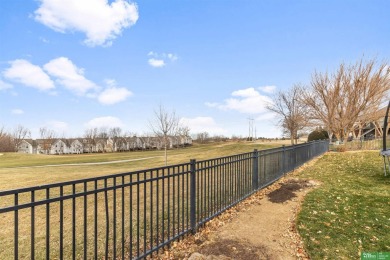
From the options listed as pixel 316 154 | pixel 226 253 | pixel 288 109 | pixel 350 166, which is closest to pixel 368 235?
pixel 226 253

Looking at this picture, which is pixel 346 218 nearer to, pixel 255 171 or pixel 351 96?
pixel 255 171

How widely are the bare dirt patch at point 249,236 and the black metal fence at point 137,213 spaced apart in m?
0.23

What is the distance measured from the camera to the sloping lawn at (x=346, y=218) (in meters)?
4.11

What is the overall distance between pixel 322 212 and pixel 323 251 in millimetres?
1996

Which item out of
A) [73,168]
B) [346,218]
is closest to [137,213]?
[346,218]

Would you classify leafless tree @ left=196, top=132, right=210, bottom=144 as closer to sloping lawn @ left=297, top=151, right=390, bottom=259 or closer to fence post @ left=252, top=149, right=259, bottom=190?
sloping lawn @ left=297, top=151, right=390, bottom=259

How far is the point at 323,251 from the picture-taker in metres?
3.99

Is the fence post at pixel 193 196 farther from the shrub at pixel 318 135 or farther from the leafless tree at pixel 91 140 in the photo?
the leafless tree at pixel 91 140

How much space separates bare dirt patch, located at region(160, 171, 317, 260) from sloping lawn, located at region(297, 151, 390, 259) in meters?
0.28

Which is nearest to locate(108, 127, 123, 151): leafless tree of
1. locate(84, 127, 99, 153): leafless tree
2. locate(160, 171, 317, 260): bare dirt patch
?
locate(84, 127, 99, 153): leafless tree

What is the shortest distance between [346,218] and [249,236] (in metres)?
2.40

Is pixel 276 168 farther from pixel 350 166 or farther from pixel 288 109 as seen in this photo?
pixel 288 109
